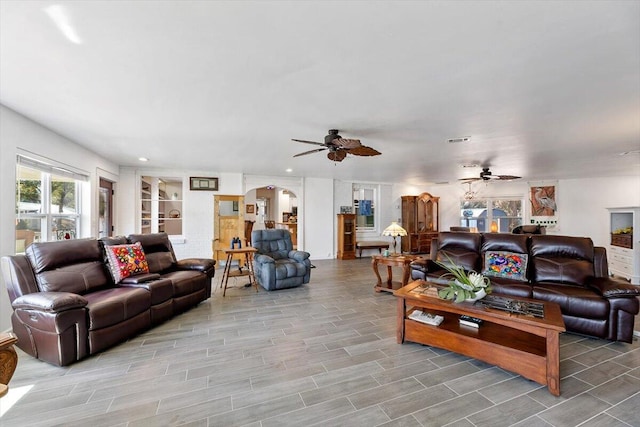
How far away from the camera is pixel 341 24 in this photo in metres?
1.56

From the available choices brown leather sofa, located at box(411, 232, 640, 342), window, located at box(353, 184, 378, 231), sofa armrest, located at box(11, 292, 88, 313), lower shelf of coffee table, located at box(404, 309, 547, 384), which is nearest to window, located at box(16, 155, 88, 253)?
sofa armrest, located at box(11, 292, 88, 313)

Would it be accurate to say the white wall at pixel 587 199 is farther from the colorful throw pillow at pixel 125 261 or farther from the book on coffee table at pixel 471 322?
the colorful throw pillow at pixel 125 261

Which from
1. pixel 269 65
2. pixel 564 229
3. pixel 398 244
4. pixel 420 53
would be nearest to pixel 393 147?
pixel 420 53

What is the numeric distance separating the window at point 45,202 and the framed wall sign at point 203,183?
2.33 m

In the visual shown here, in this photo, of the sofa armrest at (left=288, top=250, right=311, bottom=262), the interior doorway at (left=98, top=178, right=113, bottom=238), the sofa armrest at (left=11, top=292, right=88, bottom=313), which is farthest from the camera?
the interior doorway at (left=98, top=178, right=113, bottom=238)

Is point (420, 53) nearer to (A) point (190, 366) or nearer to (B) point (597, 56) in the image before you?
(B) point (597, 56)

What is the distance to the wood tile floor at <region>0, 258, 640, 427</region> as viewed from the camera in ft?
5.75

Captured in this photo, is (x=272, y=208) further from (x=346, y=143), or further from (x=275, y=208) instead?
(x=346, y=143)

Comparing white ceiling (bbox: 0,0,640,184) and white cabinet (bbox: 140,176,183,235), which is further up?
white ceiling (bbox: 0,0,640,184)

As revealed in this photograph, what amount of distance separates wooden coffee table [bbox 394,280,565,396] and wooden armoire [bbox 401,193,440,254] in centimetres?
625

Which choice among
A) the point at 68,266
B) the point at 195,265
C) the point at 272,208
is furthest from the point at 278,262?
the point at 272,208

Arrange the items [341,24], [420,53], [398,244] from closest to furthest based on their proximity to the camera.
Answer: [341,24] < [420,53] < [398,244]

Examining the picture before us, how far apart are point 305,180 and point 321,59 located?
5974 mm

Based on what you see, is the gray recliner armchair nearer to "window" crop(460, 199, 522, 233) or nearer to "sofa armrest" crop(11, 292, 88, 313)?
"sofa armrest" crop(11, 292, 88, 313)
